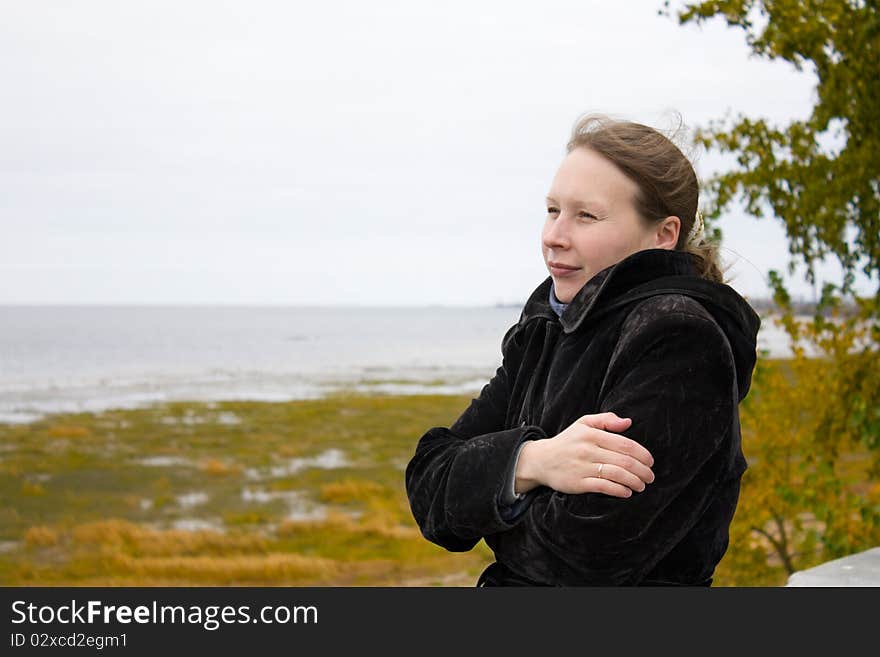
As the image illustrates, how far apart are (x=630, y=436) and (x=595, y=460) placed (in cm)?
6

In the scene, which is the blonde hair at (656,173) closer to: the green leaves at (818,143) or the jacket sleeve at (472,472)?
the jacket sleeve at (472,472)

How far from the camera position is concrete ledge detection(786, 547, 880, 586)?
3.24 m

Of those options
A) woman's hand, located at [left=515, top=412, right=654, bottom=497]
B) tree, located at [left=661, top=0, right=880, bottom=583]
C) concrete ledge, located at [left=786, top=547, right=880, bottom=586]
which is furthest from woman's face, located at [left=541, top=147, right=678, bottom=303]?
tree, located at [left=661, top=0, right=880, bottom=583]

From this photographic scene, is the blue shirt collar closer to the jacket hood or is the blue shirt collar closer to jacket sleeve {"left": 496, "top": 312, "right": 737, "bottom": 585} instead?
the jacket hood

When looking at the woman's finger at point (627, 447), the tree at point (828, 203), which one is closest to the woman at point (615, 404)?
the woman's finger at point (627, 447)

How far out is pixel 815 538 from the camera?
6207mm

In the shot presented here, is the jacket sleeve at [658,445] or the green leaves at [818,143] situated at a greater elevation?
the green leaves at [818,143]

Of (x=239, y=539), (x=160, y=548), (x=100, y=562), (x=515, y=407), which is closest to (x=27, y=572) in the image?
(x=100, y=562)

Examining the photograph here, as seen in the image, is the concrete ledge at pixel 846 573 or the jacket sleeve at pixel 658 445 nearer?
the jacket sleeve at pixel 658 445

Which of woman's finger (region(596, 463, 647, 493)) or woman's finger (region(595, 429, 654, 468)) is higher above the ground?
woman's finger (region(595, 429, 654, 468))

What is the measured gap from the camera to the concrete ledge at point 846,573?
324 centimetres

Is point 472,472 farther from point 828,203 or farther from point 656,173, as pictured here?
point 828,203

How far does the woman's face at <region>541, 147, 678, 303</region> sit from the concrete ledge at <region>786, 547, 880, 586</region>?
2.20m
